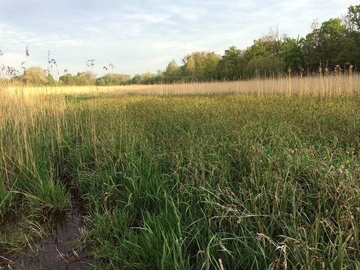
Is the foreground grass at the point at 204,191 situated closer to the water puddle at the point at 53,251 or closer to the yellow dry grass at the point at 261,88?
the water puddle at the point at 53,251

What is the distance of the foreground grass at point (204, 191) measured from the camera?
1668 mm

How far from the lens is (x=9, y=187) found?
320 centimetres

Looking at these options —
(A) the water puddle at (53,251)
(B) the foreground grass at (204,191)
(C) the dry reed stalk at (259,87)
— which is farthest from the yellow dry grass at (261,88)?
(A) the water puddle at (53,251)

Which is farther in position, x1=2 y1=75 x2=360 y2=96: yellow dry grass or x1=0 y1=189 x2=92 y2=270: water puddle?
x1=2 y1=75 x2=360 y2=96: yellow dry grass

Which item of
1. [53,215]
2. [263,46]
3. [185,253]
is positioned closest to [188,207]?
[185,253]

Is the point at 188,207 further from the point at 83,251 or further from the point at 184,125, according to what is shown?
the point at 184,125

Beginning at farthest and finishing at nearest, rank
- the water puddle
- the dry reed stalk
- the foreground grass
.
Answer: the dry reed stalk → the water puddle → the foreground grass

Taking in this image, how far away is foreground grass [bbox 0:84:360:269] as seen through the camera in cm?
167

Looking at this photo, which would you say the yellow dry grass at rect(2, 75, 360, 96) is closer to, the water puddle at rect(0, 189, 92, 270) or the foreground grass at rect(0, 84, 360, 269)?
the foreground grass at rect(0, 84, 360, 269)

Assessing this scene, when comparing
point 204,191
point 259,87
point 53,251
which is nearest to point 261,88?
point 259,87

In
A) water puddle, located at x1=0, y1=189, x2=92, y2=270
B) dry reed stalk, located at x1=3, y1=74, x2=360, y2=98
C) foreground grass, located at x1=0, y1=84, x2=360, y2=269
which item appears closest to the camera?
foreground grass, located at x1=0, y1=84, x2=360, y2=269

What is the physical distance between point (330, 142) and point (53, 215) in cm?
358

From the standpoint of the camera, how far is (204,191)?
2340 millimetres

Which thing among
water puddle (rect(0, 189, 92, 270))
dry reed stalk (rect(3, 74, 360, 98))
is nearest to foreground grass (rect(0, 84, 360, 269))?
water puddle (rect(0, 189, 92, 270))
